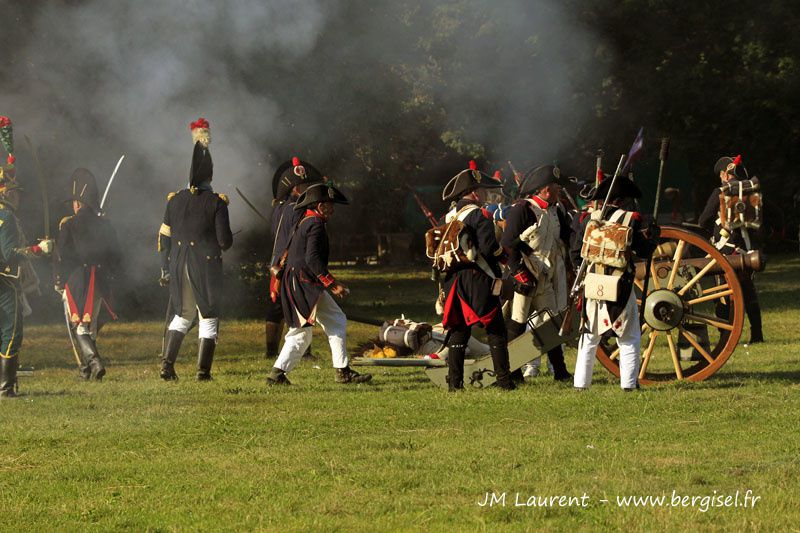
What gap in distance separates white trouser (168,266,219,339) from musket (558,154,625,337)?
3.31 metres

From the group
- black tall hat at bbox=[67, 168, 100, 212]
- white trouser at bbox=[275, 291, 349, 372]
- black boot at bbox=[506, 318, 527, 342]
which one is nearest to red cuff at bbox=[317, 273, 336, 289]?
white trouser at bbox=[275, 291, 349, 372]

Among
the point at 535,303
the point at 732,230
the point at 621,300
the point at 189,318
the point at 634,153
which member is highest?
the point at 634,153

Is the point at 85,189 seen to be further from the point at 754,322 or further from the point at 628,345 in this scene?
the point at 754,322

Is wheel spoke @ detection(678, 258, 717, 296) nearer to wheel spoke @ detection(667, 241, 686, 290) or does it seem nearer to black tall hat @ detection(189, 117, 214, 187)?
wheel spoke @ detection(667, 241, 686, 290)

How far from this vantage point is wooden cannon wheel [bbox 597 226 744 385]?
1111cm

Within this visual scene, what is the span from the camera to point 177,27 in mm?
11914

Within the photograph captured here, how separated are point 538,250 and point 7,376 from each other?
4577mm

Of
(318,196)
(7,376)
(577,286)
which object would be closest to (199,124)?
(318,196)

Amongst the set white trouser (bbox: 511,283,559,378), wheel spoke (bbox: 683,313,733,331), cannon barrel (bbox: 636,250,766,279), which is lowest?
wheel spoke (bbox: 683,313,733,331)

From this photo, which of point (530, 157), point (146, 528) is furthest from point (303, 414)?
point (530, 157)

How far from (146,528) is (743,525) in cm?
278

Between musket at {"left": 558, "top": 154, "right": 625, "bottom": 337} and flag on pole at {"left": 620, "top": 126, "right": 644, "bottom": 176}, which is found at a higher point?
flag on pole at {"left": 620, "top": 126, "right": 644, "bottom": 176}

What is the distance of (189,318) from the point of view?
12.7 metres

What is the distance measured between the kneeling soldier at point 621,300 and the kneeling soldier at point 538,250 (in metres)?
0.95
